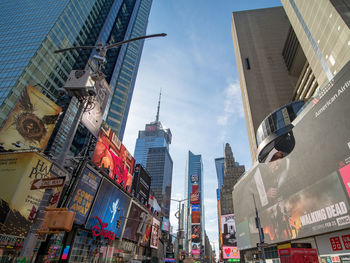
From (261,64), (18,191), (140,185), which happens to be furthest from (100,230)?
(261,64)

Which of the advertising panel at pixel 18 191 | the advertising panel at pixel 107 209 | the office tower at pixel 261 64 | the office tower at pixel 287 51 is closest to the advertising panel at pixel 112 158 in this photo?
the advertising panel at pixel 107 209

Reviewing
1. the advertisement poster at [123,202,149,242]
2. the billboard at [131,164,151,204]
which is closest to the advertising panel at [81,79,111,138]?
the advertisement poster at [123,202,149,242]

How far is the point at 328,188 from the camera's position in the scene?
22.6 metres

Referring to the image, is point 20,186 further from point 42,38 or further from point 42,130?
point 42,38

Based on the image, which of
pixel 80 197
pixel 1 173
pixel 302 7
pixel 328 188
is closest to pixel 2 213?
pixel 1 173

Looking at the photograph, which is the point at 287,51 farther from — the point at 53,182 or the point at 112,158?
the point at 53,182

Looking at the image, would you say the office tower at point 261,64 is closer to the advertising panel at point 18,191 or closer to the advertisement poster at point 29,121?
the advertisement poster at point 29,121

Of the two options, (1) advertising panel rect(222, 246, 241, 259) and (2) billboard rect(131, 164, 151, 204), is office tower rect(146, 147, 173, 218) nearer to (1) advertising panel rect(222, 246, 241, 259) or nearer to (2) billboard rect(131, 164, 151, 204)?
(1) advertising panel rect(222, 246, 241, 259)

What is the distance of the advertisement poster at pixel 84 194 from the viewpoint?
70.6ft

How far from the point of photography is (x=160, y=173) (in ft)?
567

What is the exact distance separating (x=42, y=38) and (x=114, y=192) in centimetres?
6080

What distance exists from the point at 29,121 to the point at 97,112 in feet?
84.6

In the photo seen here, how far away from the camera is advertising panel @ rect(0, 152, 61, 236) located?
71.0ft

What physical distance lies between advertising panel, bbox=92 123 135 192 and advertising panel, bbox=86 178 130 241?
2.12m
